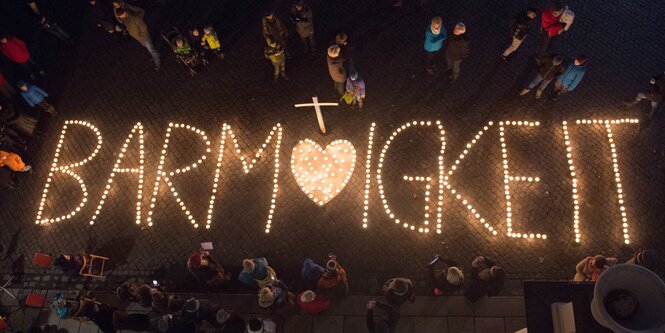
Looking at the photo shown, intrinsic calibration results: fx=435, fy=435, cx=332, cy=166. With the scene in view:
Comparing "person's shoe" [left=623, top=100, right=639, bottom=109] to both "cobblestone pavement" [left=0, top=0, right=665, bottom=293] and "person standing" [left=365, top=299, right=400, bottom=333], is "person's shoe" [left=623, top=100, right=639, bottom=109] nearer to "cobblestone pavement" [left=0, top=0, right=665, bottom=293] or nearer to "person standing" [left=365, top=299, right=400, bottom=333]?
"cobblestone pavement" [left=0, top=0, right=665, bottom=293]

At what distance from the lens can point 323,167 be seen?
8930 mm

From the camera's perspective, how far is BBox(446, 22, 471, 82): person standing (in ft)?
27.4

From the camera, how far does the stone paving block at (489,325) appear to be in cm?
752

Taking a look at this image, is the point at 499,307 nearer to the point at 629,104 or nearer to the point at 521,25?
the point at 629,104

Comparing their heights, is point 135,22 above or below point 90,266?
above

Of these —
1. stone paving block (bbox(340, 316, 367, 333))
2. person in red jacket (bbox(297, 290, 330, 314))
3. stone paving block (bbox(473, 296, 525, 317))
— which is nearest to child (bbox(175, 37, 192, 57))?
person in red jacket (bbox(297, 290, 330, 314))

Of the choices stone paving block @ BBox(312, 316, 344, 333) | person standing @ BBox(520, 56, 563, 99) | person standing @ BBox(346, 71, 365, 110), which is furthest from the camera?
person standing @ BBox(346, 71, 365, 110)

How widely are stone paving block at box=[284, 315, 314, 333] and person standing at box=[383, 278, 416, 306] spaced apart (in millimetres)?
1536

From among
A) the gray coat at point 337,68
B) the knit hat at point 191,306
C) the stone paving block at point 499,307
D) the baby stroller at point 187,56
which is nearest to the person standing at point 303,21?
the gray coat at point 337,68

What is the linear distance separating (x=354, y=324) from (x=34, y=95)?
8332 mm

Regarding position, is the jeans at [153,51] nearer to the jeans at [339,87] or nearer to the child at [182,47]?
the child at [182,47]

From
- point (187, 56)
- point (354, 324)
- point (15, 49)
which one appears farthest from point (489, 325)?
point (15, 49)

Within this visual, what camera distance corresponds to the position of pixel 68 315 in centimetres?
768

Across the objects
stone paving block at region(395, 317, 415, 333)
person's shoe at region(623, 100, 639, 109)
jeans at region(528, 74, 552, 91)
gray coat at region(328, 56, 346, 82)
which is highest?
jeans at region(528, 74, 552, 91)
